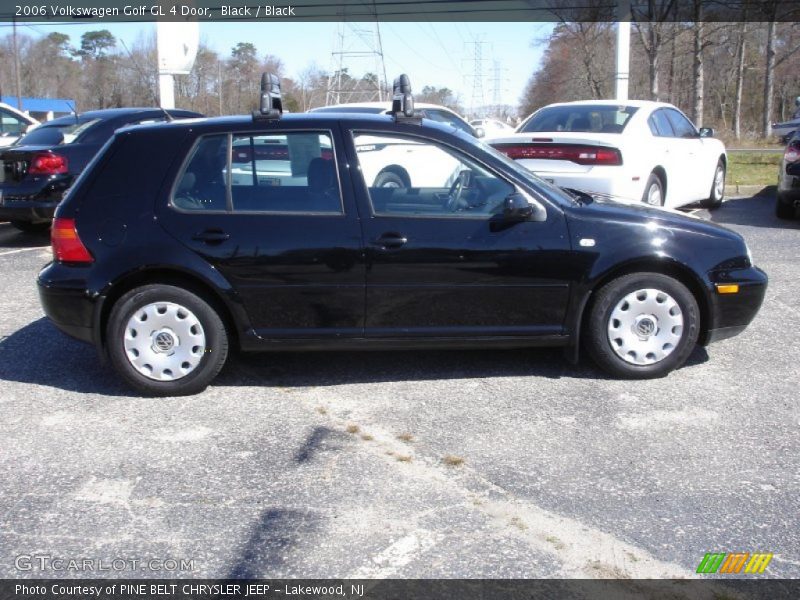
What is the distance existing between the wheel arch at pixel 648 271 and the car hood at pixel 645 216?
24 cm

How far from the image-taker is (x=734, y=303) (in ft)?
16.1

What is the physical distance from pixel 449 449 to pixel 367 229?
1.37 meters

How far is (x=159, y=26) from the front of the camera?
16.4 m

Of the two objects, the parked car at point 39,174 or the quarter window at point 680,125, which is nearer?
the parked car at point 39,174

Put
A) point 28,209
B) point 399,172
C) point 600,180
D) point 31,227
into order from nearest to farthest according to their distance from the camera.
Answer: point 399,172 → point 600,180 → point 28,209 → point 31,227

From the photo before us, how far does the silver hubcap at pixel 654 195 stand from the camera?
30.8 feet

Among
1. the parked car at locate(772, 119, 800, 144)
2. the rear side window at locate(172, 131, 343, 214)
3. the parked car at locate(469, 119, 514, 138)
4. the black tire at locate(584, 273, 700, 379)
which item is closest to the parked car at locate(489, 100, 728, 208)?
the black tire at locate(584, 273, 700, 379)

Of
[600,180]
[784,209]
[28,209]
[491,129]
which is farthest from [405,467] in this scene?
[491,129]

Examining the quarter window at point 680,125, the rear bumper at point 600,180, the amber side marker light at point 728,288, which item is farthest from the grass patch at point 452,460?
the quarter window at point 680,125

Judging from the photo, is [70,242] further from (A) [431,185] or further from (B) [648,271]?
(B) [648,271]

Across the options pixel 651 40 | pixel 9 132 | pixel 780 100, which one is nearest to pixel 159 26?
pixel 9 132

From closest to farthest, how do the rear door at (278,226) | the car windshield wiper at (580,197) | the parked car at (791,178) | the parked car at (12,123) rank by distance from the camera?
the rear door at (278,226), the car windshield wiper at (580,197), the parked car at (791,178), the parked car at (12,123)

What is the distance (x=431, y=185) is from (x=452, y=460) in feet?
5.85

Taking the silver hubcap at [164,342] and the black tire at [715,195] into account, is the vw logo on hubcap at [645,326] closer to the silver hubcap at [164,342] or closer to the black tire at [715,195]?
the silver hubcap at [164,342]
